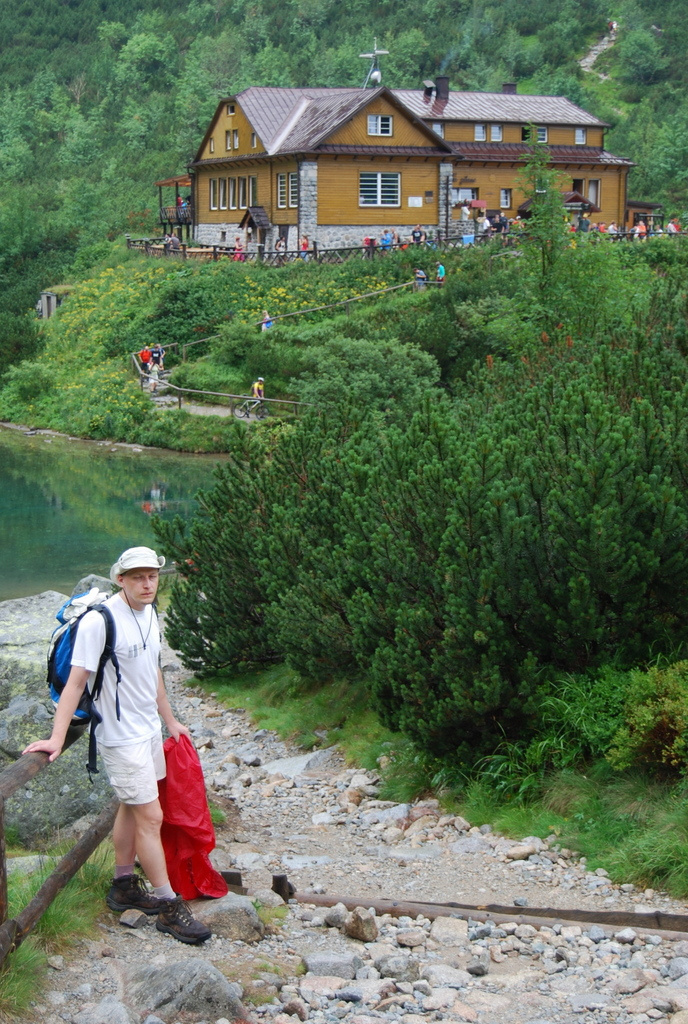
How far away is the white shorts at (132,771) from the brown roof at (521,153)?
51090 mm

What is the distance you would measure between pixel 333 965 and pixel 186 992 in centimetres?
120

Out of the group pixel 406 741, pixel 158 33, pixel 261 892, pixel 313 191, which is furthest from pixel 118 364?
pixel 158 33

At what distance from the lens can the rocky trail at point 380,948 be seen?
16.5 ft

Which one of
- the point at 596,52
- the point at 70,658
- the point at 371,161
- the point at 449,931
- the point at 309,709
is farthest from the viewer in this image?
the point at 596,52

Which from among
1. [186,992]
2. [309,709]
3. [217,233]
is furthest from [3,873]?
[217,233]

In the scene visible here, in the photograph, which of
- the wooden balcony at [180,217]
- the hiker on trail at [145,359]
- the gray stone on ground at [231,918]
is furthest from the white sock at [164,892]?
the wooden balcony at [180,217]

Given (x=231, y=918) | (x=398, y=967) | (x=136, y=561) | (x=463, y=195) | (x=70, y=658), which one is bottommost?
(x=398, y=967)

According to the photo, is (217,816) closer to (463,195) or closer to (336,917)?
(336,917)

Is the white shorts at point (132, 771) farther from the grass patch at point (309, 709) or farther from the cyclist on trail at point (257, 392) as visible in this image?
the cyclist on trail at point (257, 392)

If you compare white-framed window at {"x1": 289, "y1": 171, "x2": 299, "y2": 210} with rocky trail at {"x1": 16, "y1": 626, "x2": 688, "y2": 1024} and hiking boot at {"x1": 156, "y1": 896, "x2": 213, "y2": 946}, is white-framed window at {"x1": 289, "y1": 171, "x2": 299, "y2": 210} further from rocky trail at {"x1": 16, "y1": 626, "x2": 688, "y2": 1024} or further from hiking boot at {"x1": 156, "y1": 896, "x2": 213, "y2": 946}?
hiking boot at {"x1": 156, "y1": 896, "x2": 213, "y2": 946}

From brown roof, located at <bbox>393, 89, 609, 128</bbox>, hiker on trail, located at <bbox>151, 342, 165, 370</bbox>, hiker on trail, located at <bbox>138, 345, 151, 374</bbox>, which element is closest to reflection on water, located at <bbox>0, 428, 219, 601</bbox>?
hiker on trail, located at <bbox>138, 345, 151, 374</bbox>

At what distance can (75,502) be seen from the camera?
31.4 m

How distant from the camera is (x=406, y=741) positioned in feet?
35.6

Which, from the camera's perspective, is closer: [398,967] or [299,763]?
[398,967]
